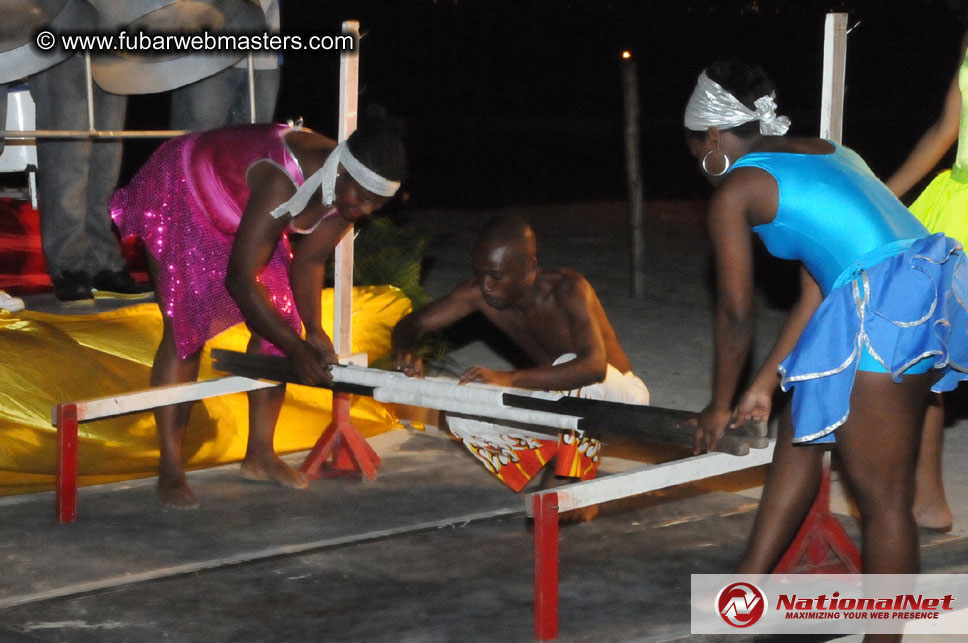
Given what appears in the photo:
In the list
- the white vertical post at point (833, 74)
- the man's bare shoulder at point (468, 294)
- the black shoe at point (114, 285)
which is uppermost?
the white vertical post at point (833, 74)

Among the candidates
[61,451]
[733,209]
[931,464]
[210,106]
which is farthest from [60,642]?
[210,106]

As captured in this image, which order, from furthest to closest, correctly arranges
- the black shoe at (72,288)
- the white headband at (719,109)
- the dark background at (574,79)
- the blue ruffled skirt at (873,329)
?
the dark background at (574,79), the black shoe at (72,288), the white headband at (719,109), the blue ruffled skirt at (873,329)

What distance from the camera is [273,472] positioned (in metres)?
4.77

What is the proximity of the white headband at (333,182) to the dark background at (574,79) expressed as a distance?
347 inches

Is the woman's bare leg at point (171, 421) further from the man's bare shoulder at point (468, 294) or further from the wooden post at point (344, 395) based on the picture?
the man's bare shoulder at point (468, 294)

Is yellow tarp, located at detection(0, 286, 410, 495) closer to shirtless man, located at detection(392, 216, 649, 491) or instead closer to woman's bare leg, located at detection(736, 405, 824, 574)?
shirtless man, located at detection(392, 216, 649, 491)

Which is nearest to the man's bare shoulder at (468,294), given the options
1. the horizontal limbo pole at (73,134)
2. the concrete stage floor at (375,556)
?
the concrete stage floor at (375,556)

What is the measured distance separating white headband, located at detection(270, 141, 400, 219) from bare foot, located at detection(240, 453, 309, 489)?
3.60 ft

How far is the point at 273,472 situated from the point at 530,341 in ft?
3.71

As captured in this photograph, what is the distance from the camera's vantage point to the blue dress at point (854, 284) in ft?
9.01

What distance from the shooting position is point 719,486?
15.3 ft

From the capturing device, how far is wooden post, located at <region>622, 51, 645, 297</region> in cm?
882

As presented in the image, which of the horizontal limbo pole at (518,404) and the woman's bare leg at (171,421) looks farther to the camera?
the woman's bare leg at (171,421)

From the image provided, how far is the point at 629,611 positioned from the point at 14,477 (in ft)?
8.01
